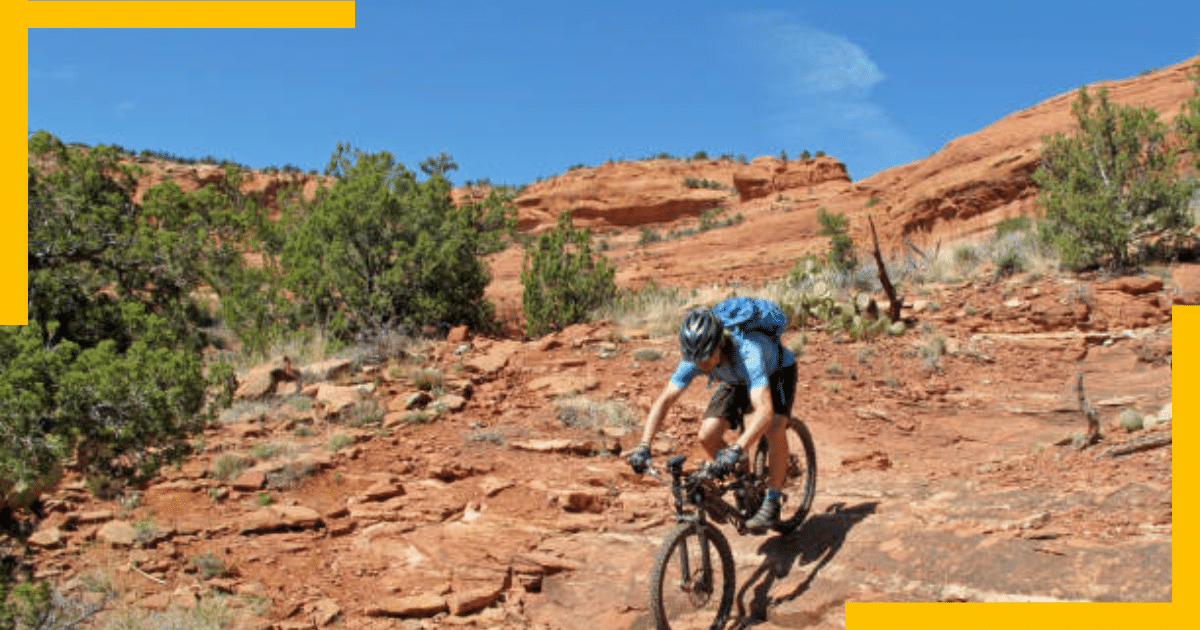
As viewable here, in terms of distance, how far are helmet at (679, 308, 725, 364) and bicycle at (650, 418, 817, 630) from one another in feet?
1.75

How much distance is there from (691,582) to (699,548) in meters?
0.22

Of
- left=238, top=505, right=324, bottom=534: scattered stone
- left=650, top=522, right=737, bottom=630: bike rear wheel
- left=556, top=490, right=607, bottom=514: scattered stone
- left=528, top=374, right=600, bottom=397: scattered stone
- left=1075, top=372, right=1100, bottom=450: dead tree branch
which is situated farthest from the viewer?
left=528, top=374, right=600, bottom=397: scattered stone

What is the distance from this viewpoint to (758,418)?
432 cm

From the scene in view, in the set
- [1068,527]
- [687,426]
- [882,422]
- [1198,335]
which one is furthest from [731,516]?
[882,422]

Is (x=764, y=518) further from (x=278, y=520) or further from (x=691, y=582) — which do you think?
(x=278, y=520)

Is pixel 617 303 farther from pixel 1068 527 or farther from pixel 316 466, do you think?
pixel 1068 527

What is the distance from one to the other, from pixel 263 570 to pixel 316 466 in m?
1.72

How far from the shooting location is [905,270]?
16.1 meters

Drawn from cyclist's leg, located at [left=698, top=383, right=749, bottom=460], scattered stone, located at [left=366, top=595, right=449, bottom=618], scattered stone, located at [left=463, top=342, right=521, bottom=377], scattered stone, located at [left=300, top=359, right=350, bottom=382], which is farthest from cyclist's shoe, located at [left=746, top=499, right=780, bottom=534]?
scattered stone, located at [left=300, top=359, right=350, bottom=382]

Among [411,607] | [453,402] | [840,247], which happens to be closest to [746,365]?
[411,607]

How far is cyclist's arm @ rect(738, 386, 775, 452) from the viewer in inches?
Answer: 168

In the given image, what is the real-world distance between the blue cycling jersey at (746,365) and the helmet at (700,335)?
0.13m

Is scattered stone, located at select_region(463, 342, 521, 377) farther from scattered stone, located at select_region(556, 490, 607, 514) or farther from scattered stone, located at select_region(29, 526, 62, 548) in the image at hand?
scattered stone, located at select_region(29, 526, 62, 548)

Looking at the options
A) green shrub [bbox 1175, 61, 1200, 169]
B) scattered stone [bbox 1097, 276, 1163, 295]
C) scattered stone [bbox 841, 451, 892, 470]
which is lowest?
scattered stone [bbox 841, 451, 892, 470]
